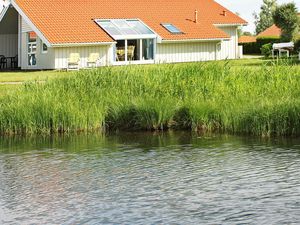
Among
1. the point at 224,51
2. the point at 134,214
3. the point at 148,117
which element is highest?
the point at 224,51

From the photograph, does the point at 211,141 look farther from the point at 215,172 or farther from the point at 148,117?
the point at 215,172

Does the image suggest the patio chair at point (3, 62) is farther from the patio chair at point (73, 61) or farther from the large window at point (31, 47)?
the patio chair at point (73, 61)

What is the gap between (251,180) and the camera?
1235 cm

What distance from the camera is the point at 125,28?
131 ft

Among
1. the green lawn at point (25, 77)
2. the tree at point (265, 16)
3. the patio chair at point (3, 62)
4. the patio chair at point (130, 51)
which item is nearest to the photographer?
the green lawn at point (25, 77)

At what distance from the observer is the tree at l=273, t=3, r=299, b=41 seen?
49875mm

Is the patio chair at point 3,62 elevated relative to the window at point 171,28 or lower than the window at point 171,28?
lower

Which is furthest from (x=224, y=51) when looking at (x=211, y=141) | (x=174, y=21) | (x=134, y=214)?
(x=134, y=214)

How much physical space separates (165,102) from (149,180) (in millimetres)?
6172

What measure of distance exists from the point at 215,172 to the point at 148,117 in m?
5.59

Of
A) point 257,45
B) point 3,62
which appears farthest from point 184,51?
point 257,45

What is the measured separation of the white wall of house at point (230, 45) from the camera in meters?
44.6

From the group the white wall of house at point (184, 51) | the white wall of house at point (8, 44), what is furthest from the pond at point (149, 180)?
the white wall of house at point (8, 44)

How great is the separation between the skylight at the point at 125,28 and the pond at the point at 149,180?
71.4 feet
